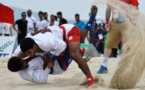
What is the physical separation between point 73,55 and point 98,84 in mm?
532

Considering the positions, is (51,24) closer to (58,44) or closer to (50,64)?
(50,64)

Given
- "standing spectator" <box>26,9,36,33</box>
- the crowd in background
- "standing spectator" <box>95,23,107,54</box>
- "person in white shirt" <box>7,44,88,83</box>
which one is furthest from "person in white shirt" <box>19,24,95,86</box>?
"standing spectator" <box>26,9,36,33</box>

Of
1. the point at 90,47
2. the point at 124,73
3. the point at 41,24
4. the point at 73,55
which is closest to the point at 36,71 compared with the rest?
the point at 73,55

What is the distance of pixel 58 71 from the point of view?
414cm

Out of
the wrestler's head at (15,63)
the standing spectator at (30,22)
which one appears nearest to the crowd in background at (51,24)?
the standing spectator at (30,22)

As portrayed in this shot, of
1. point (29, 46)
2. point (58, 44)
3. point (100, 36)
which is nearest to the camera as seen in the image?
point (29, 46)

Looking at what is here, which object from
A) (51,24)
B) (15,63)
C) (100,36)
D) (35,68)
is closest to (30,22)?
(51,24)

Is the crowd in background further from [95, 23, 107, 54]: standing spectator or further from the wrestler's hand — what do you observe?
the wrestler's hand

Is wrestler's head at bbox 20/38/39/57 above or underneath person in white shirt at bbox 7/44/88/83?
above

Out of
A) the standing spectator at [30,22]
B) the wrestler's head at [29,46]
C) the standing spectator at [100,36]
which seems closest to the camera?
the wrestler's head at [29,46]

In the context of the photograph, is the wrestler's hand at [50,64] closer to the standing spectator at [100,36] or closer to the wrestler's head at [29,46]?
the wrestler's head at [29,46]

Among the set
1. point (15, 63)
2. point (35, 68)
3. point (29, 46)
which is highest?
point (29, 46)

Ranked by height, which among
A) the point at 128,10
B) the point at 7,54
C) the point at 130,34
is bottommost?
the point at 7,54

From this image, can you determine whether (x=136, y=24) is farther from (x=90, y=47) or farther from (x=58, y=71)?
(x=90, y=47)
